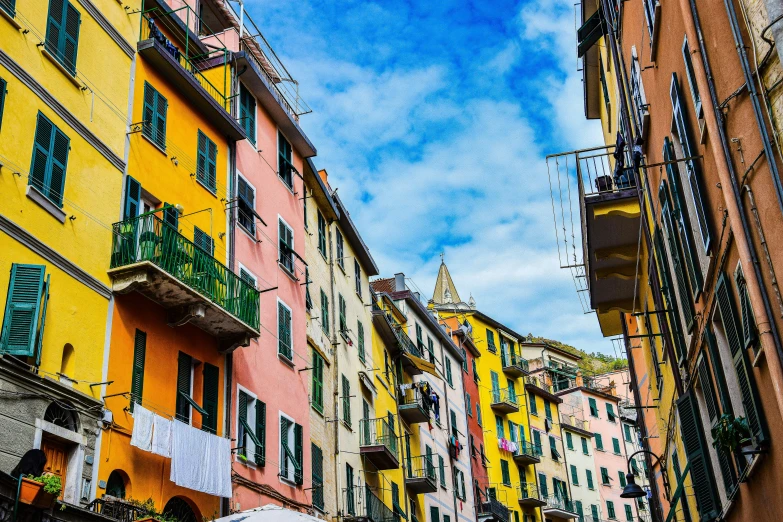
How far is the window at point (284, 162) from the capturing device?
27.5m

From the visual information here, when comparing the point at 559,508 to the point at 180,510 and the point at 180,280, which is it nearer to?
the point at 180,510

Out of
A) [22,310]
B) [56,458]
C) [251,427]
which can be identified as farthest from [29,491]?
[251,427]

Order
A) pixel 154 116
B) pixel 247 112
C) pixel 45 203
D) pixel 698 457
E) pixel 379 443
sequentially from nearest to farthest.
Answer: pixel 698 457, pixel 45 203, pixel 154 116, pixel 247 112, pixel 379 443

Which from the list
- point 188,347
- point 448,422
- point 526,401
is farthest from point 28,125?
point 526,401

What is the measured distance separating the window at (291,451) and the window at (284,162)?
302 inches

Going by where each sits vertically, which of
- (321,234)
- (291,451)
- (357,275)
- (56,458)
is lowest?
(56,458)

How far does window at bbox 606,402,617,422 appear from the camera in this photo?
68.6m

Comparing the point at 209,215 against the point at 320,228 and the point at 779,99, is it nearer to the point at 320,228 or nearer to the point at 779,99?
the point at 320,228

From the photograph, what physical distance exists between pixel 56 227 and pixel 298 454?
10.3m

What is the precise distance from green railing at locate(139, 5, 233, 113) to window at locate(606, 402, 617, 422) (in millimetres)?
50768

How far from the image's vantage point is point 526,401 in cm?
5825

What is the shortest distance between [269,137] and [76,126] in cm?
1015

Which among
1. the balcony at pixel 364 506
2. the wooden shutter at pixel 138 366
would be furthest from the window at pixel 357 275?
the wooden shutter at pixel 138 366

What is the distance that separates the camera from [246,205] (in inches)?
920
